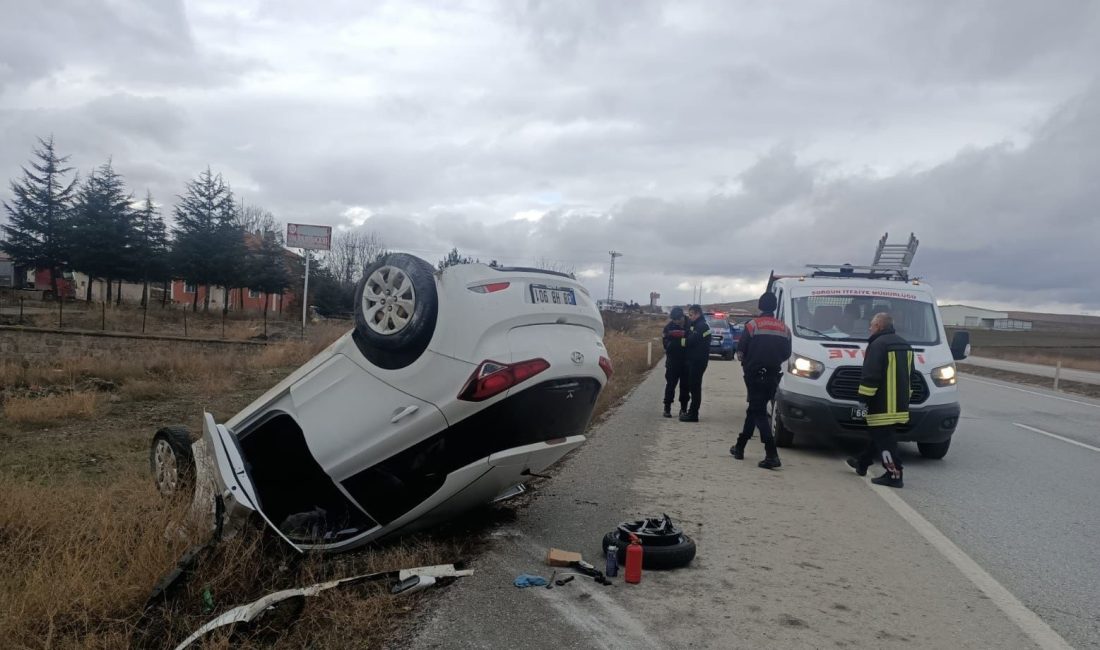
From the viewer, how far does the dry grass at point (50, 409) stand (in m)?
11.3

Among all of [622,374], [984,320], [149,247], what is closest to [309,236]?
[149,247]

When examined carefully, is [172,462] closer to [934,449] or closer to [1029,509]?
[1029,509]

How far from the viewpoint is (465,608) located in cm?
386

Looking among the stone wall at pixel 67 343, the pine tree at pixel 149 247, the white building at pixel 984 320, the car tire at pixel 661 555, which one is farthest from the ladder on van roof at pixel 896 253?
the white building at pixel 984 320

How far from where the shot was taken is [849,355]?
8.59 meters

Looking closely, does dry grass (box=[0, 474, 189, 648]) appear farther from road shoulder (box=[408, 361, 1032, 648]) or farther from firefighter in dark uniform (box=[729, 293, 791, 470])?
firefighter in dark uniform (box=[729, 293, 791, 470])

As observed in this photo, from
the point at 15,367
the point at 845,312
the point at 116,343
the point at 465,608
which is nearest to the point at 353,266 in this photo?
the point at 116,343

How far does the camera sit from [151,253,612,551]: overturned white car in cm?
408

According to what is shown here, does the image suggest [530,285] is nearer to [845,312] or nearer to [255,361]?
[845,312]

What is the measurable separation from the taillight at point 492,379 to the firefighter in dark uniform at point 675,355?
772 cm

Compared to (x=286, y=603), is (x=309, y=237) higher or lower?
higher

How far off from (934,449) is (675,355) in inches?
155

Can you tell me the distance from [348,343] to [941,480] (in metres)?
6.56

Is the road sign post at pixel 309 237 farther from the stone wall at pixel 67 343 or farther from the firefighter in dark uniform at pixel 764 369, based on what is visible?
the firefighter in dark uniform at pixel 764 369
